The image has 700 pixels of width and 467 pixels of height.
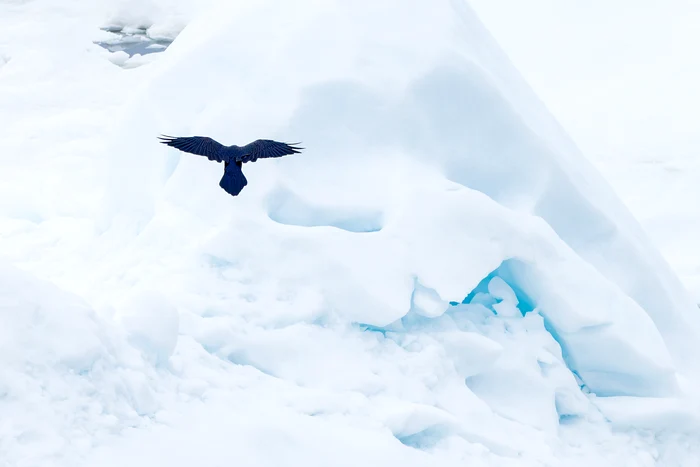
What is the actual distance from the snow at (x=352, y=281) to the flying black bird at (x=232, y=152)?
0.16 metres

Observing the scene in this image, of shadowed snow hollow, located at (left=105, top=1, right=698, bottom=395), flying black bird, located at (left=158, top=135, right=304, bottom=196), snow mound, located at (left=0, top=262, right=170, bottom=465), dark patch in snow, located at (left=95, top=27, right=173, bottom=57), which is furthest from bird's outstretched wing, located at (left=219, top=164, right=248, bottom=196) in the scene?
dark patch in snow, located at (left=95, top=27, right=173, bottom=57)

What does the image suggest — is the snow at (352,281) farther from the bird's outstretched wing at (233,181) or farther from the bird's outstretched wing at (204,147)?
the bird's outstretched wing at (204,147)

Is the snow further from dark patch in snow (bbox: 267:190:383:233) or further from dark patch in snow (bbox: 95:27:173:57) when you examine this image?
dark patch in snow (bbox: 95:27:173:57)

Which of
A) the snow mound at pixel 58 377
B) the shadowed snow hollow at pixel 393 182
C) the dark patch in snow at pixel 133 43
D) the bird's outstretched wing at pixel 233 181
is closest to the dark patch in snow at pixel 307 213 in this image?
the shadowed snow hollow at pixel 393 182

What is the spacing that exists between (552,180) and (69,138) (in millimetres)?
5783

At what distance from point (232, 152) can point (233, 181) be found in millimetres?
137

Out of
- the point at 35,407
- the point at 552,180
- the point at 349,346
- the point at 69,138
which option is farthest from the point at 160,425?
the point at 69,138

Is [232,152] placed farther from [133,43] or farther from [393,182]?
[133,43]

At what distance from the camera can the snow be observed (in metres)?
3.00

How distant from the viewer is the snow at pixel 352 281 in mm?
3002

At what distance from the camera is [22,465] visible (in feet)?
8.09

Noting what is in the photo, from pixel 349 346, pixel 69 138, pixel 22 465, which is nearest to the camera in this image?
pixel 22 465

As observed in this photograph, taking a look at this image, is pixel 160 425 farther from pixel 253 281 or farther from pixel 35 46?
pixel 35 46

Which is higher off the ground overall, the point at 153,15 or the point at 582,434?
the point at 582,434
